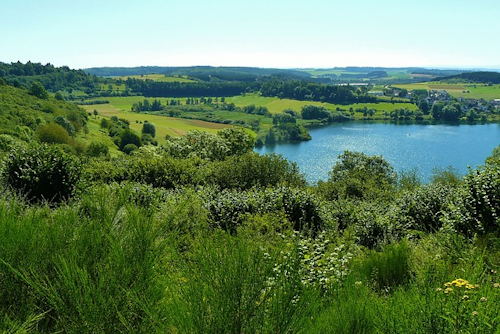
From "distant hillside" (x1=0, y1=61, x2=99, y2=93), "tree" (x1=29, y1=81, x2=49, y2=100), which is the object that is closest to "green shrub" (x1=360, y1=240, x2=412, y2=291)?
"tree" (x1=29, y1=81, x2=49, y2=100)

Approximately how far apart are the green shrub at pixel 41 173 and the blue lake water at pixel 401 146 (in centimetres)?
4185

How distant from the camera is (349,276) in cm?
440

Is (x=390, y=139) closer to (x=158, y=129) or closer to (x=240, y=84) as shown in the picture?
(x=158, y=129)

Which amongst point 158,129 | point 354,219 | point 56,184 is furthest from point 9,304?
point 158,129

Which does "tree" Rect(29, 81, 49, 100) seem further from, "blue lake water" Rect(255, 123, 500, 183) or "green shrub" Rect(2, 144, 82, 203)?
"green shrub" Rect(2, 144, 82, 203)

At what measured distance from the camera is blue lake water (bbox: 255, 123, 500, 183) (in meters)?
62.9

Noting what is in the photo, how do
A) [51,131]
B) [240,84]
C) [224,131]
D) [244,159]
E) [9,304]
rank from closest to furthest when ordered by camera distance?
[9,304] < [244,159] < [224,131] < [51,131] < [240,84]

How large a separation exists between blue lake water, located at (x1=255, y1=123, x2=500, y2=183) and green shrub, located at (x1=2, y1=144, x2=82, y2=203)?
1648 inches

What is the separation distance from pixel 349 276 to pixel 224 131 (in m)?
31.6

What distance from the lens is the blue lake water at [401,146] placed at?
6291cm

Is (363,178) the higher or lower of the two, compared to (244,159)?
lower

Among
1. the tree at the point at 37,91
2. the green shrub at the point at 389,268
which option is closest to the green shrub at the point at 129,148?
the tree at the point at 37,91

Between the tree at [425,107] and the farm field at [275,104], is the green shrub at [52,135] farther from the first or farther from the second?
the tree at [425,107]

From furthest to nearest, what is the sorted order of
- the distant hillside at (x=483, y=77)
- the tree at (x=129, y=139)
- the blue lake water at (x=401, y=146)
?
1. the distant hillside at (x=483, y=77)
2. the tree at (x=129, y=139)
3. the blue lake water at (x=401, y=146)
